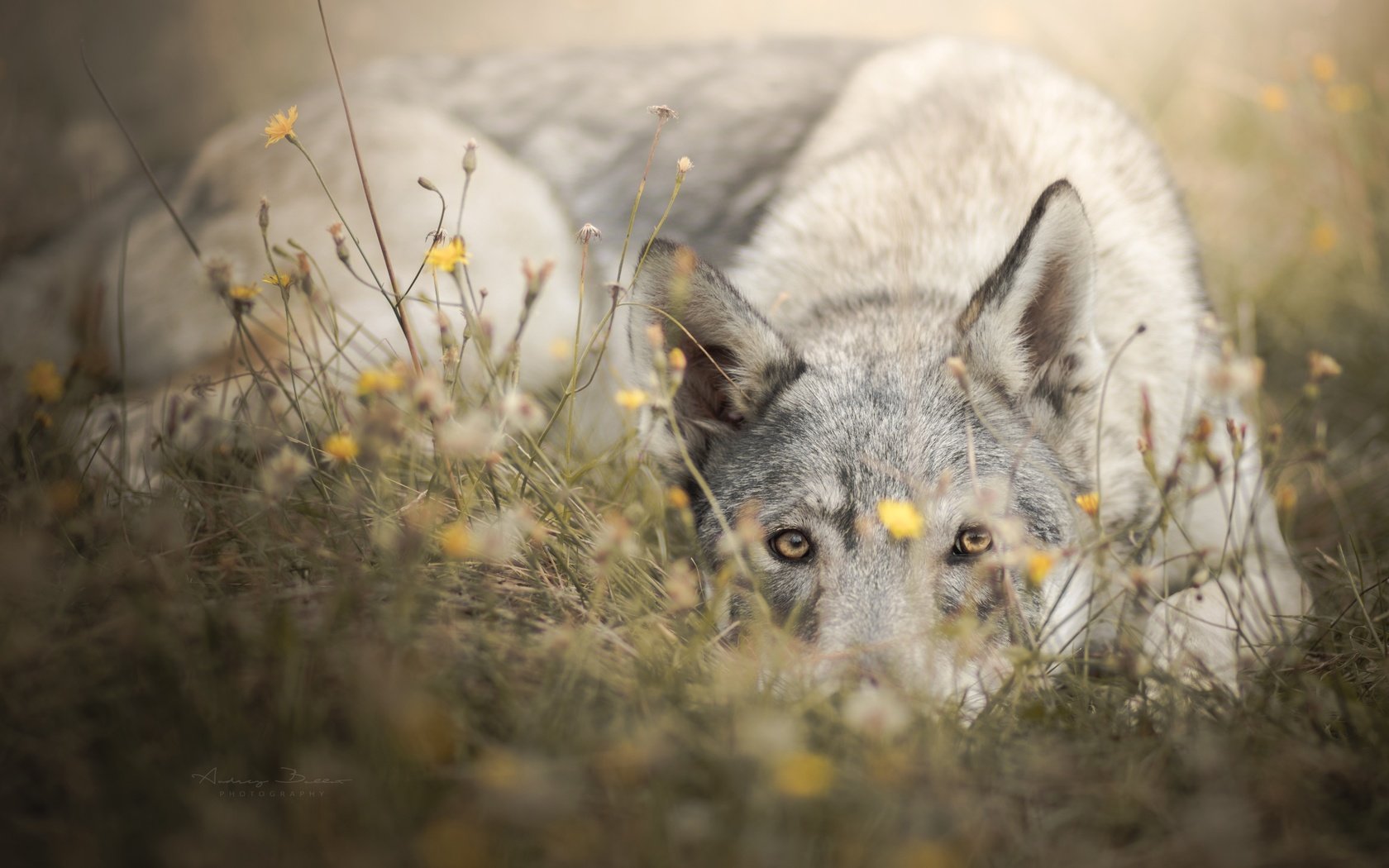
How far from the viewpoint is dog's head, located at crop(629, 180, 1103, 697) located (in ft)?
6.57

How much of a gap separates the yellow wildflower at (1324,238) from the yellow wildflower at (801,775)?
14.8 feet

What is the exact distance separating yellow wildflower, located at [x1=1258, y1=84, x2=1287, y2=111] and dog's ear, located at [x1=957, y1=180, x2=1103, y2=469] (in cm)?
344

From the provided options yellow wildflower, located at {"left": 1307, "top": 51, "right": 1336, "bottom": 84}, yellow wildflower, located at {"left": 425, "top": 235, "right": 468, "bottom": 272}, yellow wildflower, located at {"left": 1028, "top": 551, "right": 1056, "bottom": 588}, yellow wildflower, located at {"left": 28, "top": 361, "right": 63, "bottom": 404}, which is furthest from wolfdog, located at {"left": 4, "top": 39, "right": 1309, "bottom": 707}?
yellow wildflower, located at {"left": 1307, "top": 51, "right": 1336, "bottom": 84}

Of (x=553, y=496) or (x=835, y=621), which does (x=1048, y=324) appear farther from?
(x=553, y=496)

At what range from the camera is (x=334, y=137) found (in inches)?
158

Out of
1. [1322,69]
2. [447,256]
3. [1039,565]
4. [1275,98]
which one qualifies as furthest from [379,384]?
[1275,98]

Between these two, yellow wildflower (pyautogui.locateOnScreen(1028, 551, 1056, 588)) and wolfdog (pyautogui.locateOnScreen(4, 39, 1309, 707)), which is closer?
yellow wildflower (pyautogui.locateOnScreen(1028, 551, 1056, 588))

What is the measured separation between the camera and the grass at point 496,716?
1.27 meters

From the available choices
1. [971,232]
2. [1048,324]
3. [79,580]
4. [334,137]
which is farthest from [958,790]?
[334,137]

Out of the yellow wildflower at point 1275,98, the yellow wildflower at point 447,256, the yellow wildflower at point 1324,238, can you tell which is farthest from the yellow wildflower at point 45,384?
the yellow wildflower at point 1275,98

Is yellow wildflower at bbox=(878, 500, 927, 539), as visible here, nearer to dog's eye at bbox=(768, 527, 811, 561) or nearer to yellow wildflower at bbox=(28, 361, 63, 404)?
dog's eye at bbox=(768, 527, 811, 561)

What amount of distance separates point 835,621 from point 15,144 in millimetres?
5698

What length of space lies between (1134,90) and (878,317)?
4485 millimetres

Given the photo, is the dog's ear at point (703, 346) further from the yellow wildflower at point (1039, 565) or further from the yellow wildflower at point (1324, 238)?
the yellow wildflower at point (1324, 238)
